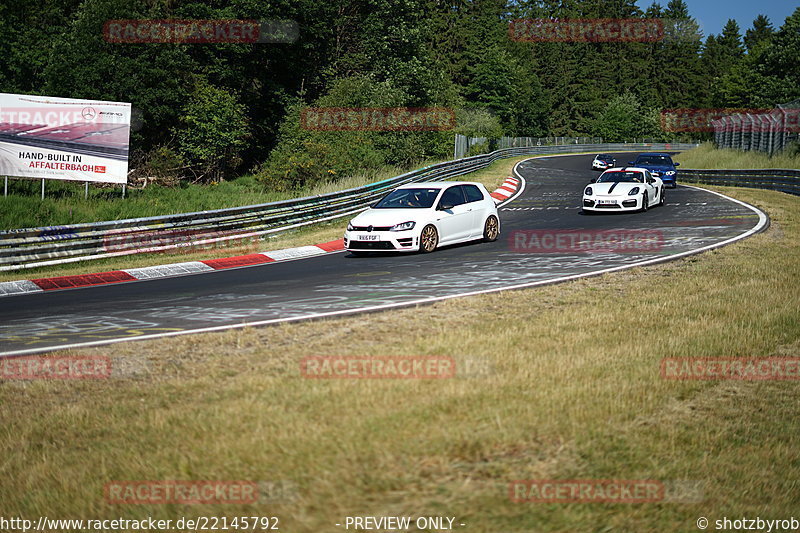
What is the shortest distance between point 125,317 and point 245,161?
49.0m

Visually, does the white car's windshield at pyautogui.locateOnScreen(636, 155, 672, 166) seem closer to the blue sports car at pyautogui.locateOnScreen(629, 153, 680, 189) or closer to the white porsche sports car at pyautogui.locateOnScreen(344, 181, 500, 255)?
the blue sports car at pyautogui.locateOnScreen(629, 153, 680, 189)

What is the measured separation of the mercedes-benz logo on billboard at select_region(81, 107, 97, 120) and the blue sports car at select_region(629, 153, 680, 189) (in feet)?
71.9

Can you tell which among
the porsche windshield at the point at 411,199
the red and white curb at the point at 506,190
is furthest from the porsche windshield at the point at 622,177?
the porsche windshield at the point at 411,199

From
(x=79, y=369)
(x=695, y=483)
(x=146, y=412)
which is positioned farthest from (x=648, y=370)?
(x=79, y=369)

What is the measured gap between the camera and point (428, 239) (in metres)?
16.5

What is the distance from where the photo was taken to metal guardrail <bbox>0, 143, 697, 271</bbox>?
1636cm

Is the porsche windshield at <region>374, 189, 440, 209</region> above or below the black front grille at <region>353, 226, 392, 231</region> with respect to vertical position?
above

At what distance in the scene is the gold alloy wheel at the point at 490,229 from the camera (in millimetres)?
18078

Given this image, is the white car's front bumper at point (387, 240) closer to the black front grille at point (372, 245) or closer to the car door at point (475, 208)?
the black front grille at point (372, 245)

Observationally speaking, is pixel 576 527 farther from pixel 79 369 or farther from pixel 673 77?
pixel 673 77

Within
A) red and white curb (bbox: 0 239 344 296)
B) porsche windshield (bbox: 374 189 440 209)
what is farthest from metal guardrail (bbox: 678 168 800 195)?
red and white curb (bbox: 0 239 344 296)

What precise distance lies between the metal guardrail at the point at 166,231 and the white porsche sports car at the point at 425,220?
3892 mm

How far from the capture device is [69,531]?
4.20 m

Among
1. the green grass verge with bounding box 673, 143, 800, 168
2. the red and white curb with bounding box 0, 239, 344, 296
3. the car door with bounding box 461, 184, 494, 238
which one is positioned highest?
the green grass verge with bounding box 673, 143, 800, 168
